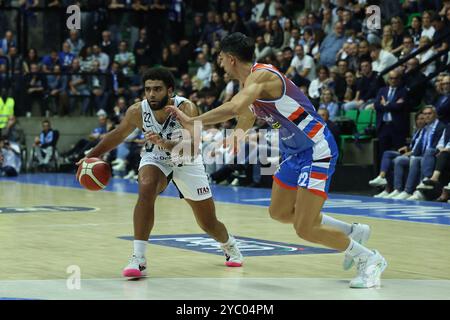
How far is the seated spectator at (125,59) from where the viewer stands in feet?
87.9

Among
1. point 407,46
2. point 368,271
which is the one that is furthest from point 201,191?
point 407,46

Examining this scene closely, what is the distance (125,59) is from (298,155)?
19.2 meters

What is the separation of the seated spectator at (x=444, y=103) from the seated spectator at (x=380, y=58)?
267cm

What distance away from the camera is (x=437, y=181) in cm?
1606

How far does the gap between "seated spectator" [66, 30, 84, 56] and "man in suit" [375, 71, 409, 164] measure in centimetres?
1140

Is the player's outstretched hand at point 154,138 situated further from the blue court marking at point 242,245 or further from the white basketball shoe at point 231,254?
the blue court marking at point 242,245

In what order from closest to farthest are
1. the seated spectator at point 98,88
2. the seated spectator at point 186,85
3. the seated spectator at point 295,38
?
the seated spectator at point 295,38 < the seated spectator at point 186,85 < the seated spectator at point 98,88

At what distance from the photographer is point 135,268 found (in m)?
8.13

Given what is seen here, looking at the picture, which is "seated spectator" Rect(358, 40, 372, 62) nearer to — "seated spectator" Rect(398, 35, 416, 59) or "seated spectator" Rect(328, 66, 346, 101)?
"seated spectator" Rect(328, 66, 346, 101)

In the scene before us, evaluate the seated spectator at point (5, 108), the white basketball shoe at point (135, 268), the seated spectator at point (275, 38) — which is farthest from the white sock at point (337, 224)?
the seated spectator at point (5, 108)

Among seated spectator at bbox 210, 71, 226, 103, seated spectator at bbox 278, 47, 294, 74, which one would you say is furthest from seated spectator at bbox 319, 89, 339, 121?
seated spectator at bbox 210, 71, 226, 103

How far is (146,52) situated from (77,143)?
3.38 metres
